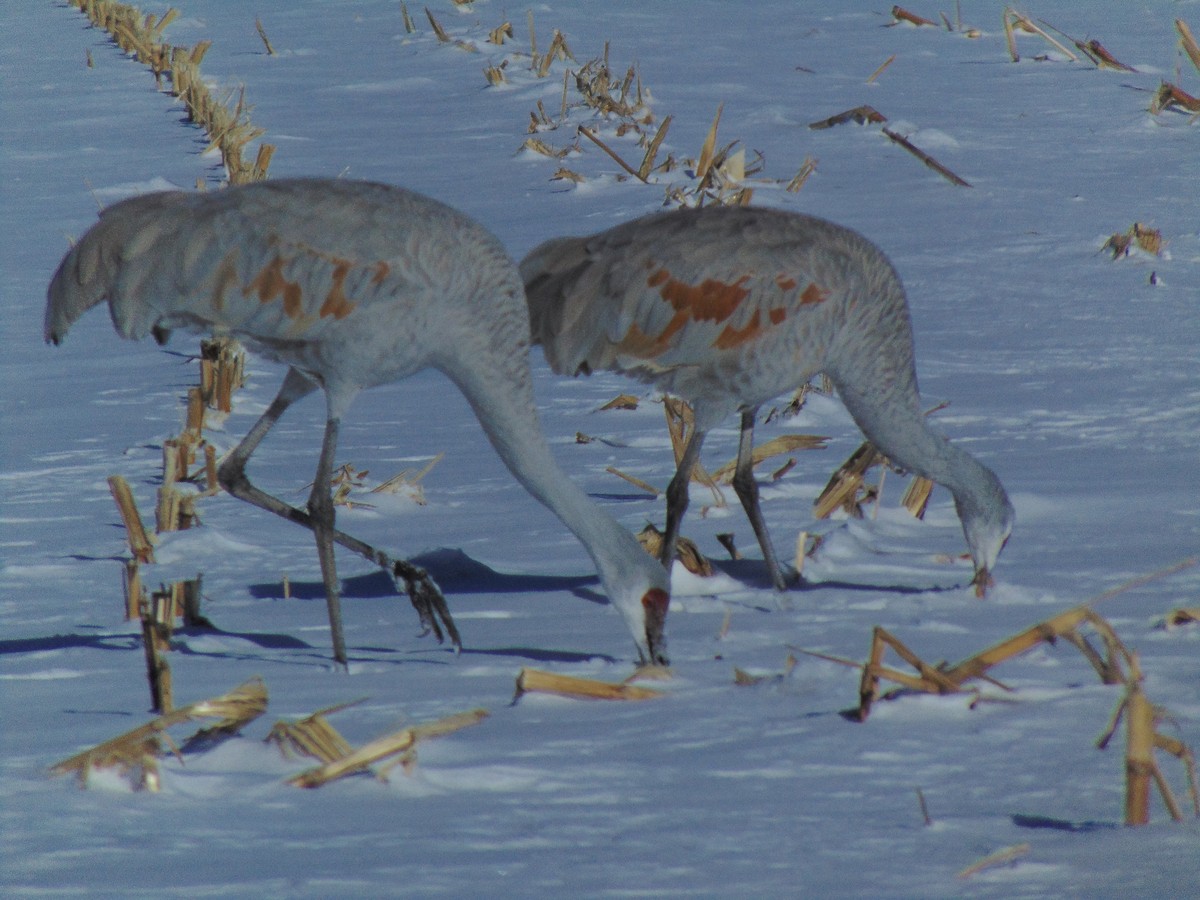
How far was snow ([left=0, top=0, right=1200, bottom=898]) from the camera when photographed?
102 inches

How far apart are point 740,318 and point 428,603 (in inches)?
54.7

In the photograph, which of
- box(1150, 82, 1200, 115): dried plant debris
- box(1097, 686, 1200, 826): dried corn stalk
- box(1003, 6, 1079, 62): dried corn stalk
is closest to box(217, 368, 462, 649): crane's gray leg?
box(1097, 686, 1200, 826): dried corn stalk

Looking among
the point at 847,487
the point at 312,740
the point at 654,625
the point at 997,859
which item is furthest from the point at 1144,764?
the point at 847,487

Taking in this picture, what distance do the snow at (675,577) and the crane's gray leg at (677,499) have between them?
0.47 ft

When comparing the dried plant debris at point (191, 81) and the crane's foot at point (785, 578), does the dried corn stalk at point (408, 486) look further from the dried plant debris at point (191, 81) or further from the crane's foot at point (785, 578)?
the dried plant debris at point (191, 81)

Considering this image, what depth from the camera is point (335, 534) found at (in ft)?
16.5

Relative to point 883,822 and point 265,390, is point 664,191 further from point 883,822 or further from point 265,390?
point 883,822

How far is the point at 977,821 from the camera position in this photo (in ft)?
8.48

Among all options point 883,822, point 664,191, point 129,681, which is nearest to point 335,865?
point 883,822

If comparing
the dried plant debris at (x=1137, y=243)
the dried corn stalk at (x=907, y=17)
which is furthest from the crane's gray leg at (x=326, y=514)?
the dried corn stalk at (x=907, y=17)

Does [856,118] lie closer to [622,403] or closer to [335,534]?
[622,403]

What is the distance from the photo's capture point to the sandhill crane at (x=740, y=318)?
17.2 feet

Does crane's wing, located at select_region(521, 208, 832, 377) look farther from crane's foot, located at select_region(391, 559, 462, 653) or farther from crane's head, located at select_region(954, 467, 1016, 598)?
crane's foot, located at select_region(391, 559, 462, 653)

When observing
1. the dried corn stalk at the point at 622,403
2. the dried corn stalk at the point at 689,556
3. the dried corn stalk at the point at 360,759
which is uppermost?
the dried corn stalk at the point at 360,759
